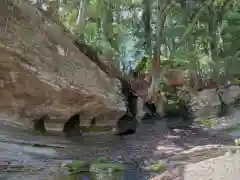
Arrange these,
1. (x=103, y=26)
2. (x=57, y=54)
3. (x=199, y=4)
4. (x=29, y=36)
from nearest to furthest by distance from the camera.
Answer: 1. (x=29, y=36)
2. (x=57, y=54)
3. (x=199, y=4)
4. (x=103, y=26)

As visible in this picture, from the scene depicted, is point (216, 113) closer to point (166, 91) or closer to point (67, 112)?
point (166, 91)

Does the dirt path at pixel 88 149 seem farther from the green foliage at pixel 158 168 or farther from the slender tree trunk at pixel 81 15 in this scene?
the slender tree trunk at pixel 81 15

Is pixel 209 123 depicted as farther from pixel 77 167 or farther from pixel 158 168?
pixel 77 167

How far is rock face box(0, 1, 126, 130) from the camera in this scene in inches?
409

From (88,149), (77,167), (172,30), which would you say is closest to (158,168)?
(77,167)

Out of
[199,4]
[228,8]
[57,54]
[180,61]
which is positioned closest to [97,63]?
[57,54]

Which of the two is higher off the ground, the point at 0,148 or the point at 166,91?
the point at 166,91

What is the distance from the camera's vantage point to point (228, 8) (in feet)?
63.8

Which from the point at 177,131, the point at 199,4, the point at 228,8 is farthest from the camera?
the point at 228,8

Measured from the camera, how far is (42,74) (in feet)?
35.5

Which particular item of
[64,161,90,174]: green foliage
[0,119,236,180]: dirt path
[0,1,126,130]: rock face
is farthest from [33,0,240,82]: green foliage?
[64,161,90,174]: green foliage

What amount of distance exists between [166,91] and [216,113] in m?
3.22

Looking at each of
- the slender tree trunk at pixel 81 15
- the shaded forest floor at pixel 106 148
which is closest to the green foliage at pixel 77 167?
the shaded forest floor at pixel 106 148

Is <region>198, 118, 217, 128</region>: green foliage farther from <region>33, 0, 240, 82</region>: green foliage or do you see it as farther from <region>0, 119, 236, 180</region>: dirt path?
<region>33, 0, 240, 82</region>: green foliage
